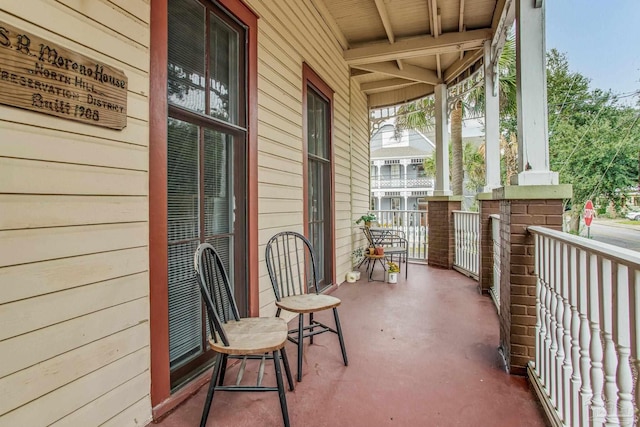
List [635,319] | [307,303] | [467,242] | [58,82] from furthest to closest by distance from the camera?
[467,242], [307,303], [58,82], [635,319]

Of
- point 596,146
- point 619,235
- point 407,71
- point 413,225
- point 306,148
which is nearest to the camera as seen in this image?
point 619,235

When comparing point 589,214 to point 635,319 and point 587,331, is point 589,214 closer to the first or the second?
point 587,331

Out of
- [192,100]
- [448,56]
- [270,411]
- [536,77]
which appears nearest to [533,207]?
[536,77]

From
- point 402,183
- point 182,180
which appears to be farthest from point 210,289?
point 402,183

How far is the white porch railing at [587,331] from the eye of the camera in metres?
0.94

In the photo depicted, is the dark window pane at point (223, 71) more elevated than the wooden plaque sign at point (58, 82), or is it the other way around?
the dark window pane at point (223, 71)

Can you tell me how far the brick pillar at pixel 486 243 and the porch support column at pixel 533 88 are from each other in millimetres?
1749

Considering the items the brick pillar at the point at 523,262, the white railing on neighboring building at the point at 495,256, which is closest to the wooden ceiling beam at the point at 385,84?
the white railing on neighboring building at the point at 495,256

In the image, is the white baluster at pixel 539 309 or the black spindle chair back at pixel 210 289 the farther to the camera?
the white baluster at pixel 539 309

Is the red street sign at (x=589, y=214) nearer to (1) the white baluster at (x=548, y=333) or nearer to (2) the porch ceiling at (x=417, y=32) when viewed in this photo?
(1) the white baluster at (x=548, y=333)

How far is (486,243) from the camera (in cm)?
392

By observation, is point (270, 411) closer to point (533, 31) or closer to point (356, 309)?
point (356, 309)

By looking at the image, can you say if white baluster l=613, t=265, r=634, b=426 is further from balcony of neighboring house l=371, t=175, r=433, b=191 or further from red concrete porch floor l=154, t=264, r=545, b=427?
balcony of neighboring house l=371, t=175, r=433, b=191

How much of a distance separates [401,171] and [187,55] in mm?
20024
